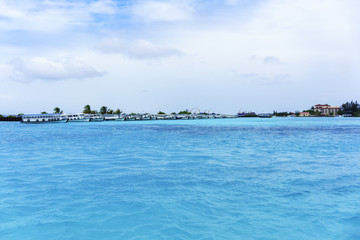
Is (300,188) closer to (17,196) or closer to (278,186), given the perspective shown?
(278,186)

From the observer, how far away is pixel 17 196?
1152cm

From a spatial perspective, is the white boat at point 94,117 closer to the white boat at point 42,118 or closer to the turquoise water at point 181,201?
the white boat at point 42,118

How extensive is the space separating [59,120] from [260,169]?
115m

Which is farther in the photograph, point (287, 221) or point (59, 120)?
point (59, 120)

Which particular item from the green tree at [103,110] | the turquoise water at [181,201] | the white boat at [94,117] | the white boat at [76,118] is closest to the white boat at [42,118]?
the white boat at [76,118]

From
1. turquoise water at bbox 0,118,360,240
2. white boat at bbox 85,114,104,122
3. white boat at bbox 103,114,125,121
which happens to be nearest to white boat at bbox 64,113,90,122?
white boat at bbox 85,114,104,122

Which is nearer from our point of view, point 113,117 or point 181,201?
point 181,201

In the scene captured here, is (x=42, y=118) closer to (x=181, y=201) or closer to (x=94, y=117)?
(x=94, y=117)

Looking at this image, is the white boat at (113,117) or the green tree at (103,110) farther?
the green tree at (103,110)

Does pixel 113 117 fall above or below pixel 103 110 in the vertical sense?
below

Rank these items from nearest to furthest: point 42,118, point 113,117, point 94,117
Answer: point 42,118, point 94,117, point 113,117

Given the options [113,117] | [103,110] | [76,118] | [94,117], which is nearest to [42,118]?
[76,118]

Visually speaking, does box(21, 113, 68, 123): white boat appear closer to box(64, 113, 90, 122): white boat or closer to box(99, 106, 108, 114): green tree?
box(64, 113, 90, 122): white boat

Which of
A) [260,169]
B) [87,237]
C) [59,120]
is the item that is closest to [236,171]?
[260,169]
